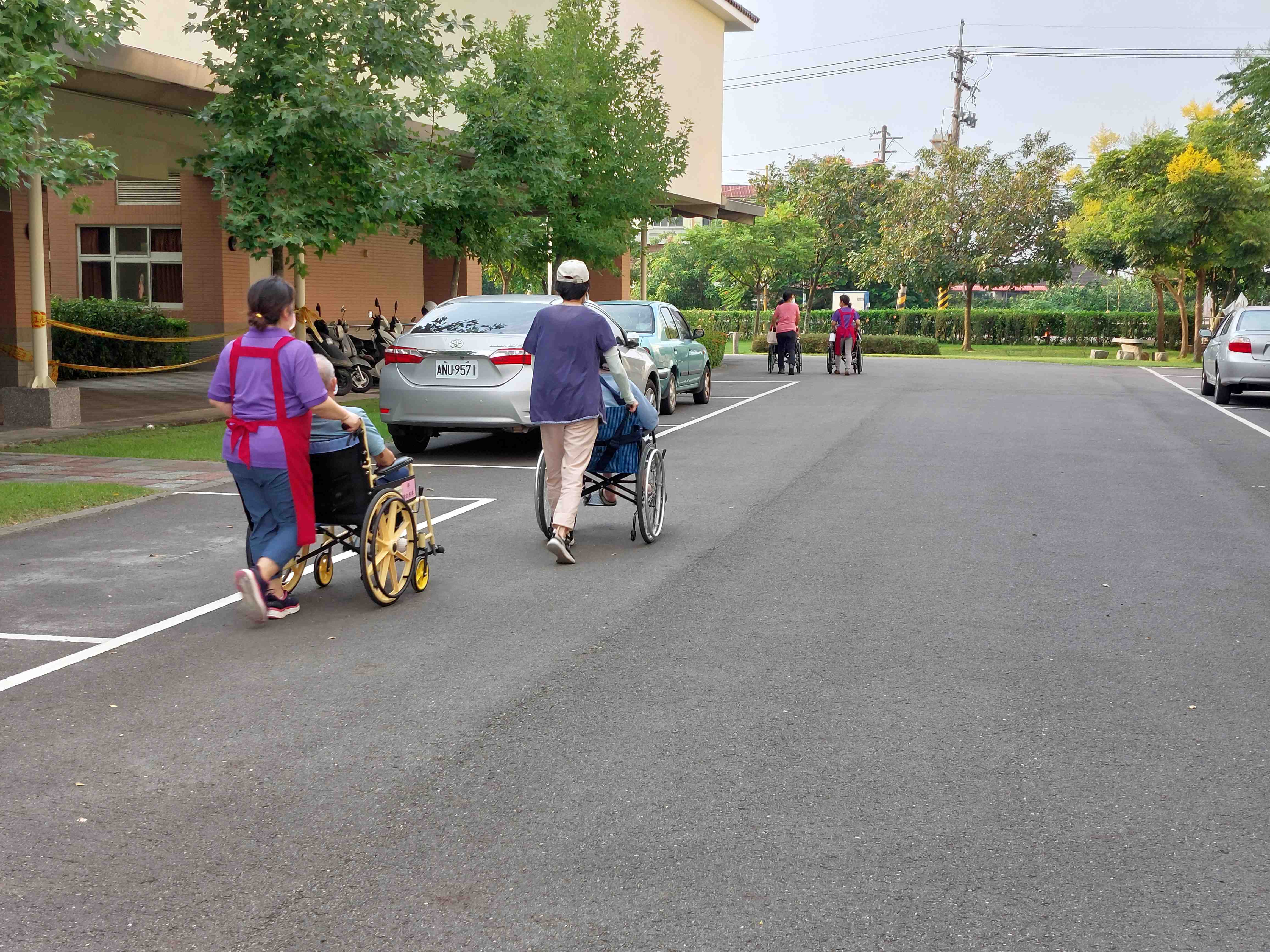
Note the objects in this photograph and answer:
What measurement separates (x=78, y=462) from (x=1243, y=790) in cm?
1086

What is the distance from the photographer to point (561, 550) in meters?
8.02

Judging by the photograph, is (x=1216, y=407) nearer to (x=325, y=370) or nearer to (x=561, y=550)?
(x=561, y=550)

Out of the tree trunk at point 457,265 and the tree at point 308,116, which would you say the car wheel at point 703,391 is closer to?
the tree trunk at point 457,265

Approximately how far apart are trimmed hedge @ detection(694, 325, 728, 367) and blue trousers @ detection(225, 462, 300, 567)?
919 inches

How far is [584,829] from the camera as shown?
13.3 ft

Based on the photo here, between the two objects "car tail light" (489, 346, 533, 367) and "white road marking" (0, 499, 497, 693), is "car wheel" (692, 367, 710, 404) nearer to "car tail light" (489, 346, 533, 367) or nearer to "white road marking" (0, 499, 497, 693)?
"car tail light" (489, 346, 533, 367)

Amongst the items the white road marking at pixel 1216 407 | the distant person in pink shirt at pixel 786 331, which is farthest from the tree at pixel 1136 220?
the distant person in pink shirt at pixel 786 331

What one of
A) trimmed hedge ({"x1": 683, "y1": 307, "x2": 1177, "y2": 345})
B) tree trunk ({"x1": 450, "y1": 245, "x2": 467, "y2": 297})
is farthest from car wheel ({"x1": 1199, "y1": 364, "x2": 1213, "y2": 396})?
trimmed hedge ({"x1": 683, "y1": 307, "x2": 1177, "y2": 345})

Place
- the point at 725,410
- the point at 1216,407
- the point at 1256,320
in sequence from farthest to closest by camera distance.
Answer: the point at 1216,407, the point at 1256,320, the point at 725,410

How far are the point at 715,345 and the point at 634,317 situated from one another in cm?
1228

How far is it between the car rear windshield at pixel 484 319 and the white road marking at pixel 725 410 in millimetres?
3093

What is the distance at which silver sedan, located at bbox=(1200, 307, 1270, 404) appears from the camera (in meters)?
20.5

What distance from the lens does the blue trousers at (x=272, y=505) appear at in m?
6.42

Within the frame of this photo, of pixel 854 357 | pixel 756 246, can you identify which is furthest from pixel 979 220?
pixel 854 357
